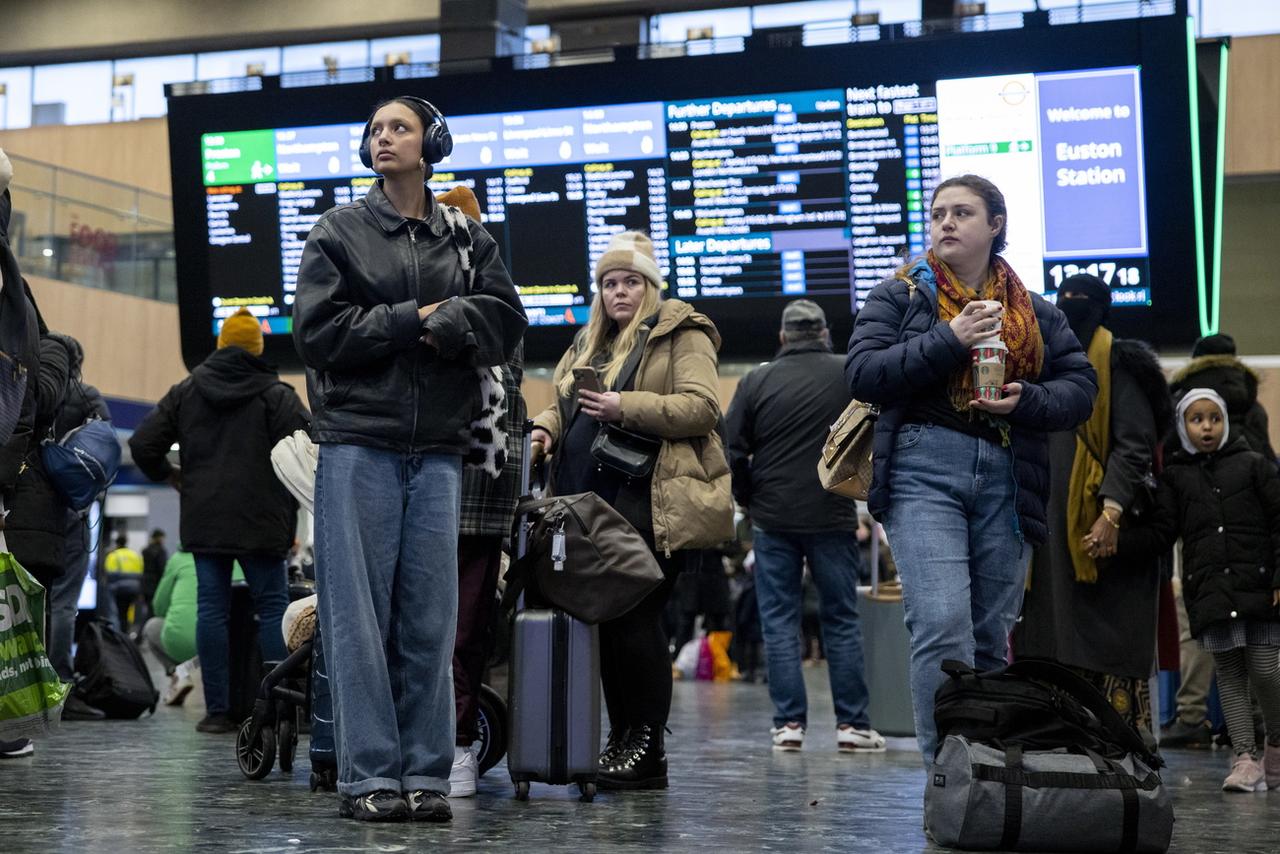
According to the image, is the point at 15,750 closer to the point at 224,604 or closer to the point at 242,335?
the point at 224,604

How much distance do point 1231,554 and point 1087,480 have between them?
553 millimetres

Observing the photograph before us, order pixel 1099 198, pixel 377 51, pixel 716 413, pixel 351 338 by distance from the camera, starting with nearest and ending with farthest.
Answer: pixel 351 338, pixel 716 413, pixel 1099 198, pixel 377 51

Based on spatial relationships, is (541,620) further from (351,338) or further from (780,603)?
(780,603)

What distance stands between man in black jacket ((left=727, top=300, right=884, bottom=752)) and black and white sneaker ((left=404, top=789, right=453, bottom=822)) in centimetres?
293

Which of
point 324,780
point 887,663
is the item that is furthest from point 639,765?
point 887,663

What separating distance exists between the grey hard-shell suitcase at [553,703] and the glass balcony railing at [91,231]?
49.7ft

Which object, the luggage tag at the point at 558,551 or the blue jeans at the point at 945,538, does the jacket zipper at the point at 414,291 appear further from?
the blue jeans at the point at 945,538

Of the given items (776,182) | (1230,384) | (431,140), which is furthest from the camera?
(776,182)

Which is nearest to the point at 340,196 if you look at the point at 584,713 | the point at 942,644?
the point at 584,713

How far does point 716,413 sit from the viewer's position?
5207 mm

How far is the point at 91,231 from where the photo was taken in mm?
19891

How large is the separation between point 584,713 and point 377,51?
20.1m

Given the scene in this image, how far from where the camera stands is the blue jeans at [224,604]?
7.18m

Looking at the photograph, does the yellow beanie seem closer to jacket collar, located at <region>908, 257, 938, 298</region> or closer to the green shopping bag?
the green shopping bag
